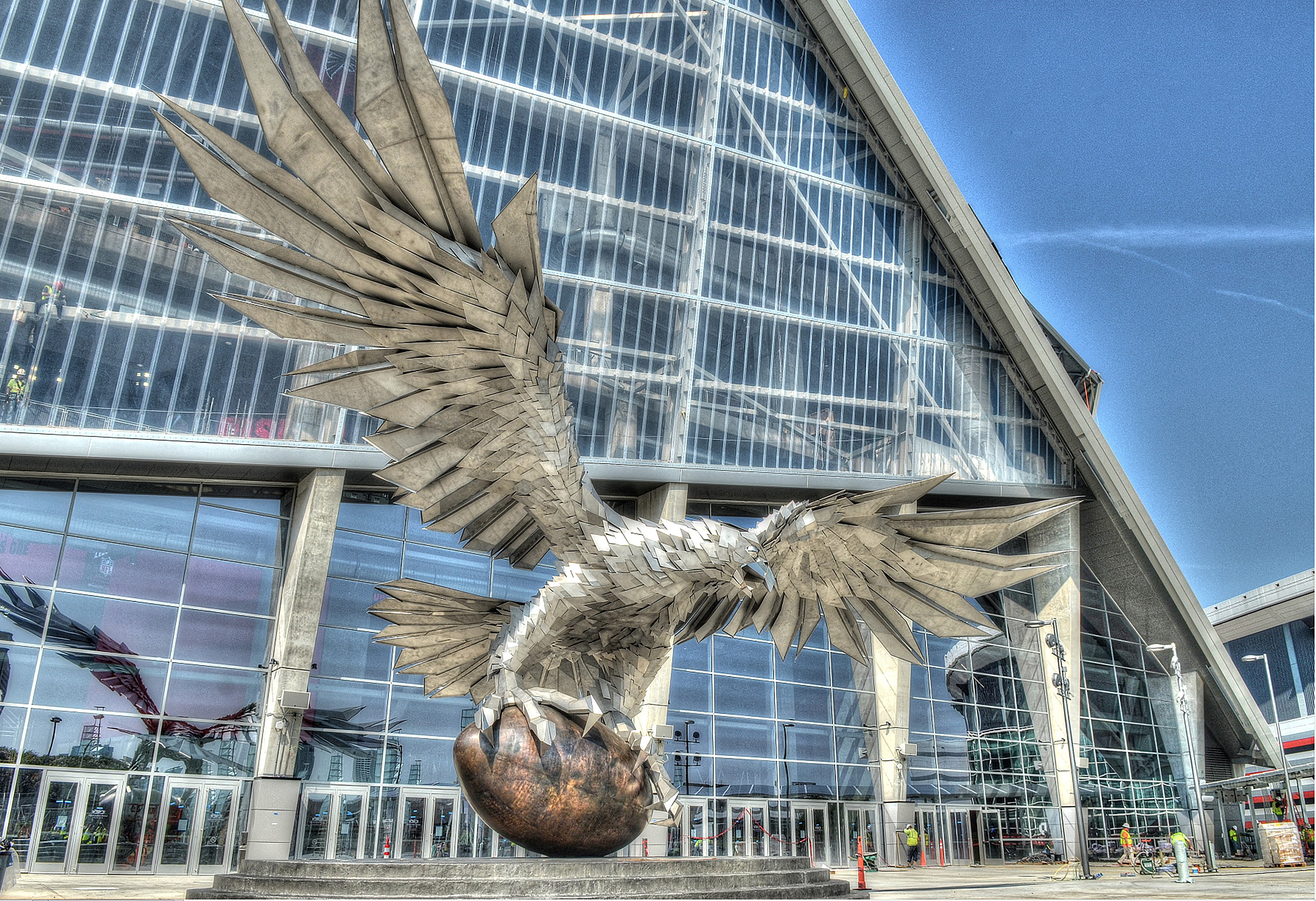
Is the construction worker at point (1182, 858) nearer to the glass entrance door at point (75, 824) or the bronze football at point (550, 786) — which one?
the bronze football at point (550, 786)

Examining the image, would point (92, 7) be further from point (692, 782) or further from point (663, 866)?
point (692, 782)

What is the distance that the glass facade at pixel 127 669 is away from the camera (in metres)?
17.6

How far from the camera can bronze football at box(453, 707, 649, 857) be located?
8125mm

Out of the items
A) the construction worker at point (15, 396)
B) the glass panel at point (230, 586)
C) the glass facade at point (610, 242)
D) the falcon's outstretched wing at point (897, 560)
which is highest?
the glass facade at point (610, 242)

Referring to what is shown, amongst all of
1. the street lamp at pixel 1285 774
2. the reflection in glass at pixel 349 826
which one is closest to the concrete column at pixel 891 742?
the street lamp at pixel 1285 774

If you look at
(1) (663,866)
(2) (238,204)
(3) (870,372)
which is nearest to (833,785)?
(3) (870,372)

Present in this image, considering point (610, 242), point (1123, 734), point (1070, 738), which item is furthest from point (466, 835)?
point (1123, 734)

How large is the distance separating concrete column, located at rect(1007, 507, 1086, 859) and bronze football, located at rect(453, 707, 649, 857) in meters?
23.7

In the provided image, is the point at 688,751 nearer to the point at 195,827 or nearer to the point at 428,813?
the point at 428,813

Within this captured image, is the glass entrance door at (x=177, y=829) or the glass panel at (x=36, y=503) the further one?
the glass panel at (x=36, y=503)

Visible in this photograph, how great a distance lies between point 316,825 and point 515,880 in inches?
563

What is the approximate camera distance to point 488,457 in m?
8.64

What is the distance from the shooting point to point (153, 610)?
1938 cm

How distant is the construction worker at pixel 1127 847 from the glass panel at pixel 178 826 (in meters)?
22.2
